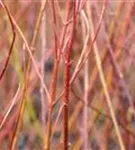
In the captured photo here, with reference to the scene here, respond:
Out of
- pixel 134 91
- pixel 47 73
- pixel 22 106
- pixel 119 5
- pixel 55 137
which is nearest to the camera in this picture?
pixel 22 106

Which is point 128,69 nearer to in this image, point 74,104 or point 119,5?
point 74,104

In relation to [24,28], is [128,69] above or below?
below

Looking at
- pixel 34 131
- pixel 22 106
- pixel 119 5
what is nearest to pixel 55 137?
pixel 34 131

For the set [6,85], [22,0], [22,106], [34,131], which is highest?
[22,0]

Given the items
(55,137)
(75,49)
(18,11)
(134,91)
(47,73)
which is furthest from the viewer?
(47,73)

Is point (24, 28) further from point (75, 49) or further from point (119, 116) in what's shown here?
point (119, 116)

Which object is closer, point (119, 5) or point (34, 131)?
point (119, 5)

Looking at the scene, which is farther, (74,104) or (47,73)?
(47,73)

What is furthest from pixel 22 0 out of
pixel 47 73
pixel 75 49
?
pixel 47 73

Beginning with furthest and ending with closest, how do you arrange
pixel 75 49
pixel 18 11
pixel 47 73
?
1. pixel 47 73
2. pixel 75 49
3. pixel 18 11
